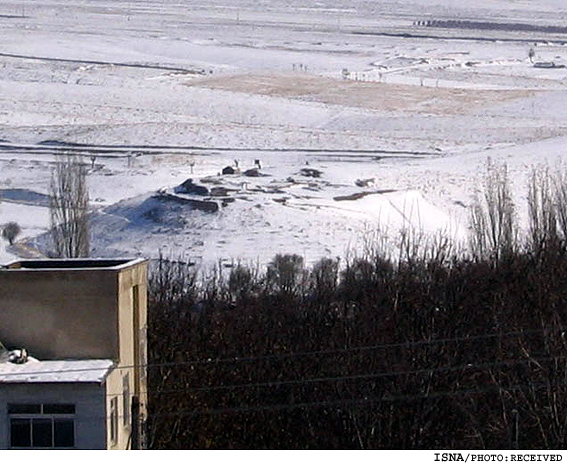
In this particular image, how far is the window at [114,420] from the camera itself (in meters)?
7.05

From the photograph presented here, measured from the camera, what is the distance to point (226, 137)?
29938 mm

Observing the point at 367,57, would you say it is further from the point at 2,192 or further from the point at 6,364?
the point at 6,364

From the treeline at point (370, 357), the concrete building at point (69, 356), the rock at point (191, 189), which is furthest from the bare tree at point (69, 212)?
the concrete building at point (69, 356)

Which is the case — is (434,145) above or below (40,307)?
below

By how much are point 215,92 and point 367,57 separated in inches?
441

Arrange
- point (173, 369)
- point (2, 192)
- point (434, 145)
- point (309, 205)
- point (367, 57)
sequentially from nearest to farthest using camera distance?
point (173, 369) → point (309, 205) → point (2, 192) → point (434, 145) → point (367, 57)

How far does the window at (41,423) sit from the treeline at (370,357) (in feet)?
5.92

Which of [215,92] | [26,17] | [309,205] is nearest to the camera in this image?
[309,205]

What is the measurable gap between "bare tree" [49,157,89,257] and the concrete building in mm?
9832

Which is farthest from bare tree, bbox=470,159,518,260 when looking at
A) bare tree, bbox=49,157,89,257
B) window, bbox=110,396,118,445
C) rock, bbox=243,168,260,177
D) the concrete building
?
window, bbox=110,396,118,445

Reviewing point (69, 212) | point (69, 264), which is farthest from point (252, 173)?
point (69, 264)

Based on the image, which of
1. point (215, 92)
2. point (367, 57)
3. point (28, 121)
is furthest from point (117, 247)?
point (367, 57)

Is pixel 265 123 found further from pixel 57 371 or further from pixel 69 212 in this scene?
pixel 57 371

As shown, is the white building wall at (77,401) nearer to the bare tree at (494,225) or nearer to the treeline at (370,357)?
the treeline at (370,357)
